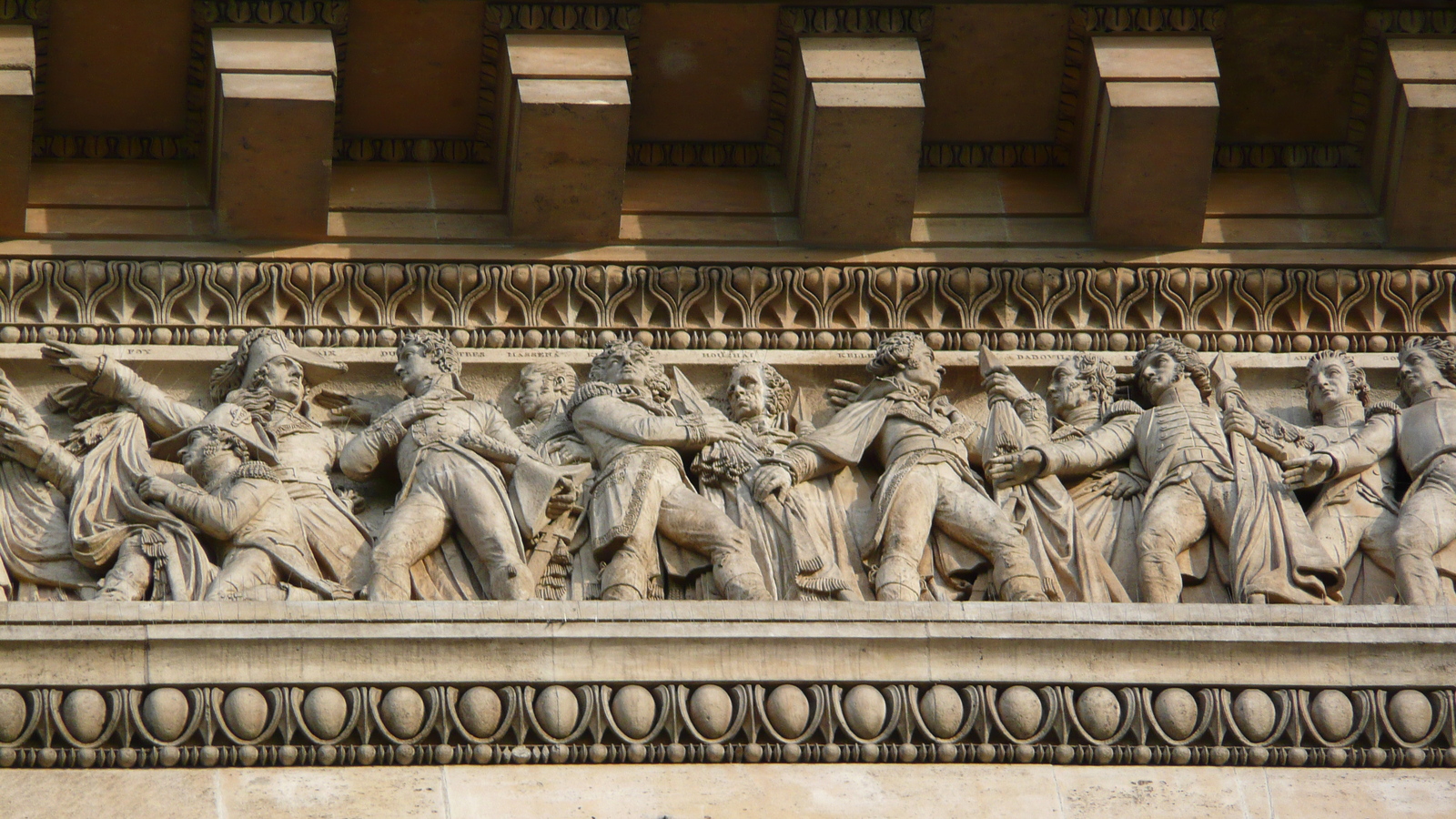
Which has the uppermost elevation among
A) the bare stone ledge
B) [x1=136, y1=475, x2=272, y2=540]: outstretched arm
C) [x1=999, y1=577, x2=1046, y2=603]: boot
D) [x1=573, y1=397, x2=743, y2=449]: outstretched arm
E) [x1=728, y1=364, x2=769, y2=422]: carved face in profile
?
[x1=728, y1=364, x2=769, y2=422]: carved face in profile

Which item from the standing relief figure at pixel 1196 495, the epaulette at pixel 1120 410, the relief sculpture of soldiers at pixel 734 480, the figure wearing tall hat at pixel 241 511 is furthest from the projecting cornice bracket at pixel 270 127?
the epaulette at pixel 1120 410

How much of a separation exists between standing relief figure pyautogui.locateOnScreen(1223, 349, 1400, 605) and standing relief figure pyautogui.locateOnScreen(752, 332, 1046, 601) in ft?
3.30

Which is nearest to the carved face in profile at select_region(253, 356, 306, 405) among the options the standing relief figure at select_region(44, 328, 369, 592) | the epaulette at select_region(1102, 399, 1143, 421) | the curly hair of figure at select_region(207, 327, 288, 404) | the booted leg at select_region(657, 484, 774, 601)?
the standing relief figure at select_region(44, 328, 369, 592)

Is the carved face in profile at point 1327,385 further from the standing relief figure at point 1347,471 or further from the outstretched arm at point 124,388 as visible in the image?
the outstretched arm at point 124,388

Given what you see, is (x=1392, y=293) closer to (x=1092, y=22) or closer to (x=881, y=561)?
(x=1092, y=22)

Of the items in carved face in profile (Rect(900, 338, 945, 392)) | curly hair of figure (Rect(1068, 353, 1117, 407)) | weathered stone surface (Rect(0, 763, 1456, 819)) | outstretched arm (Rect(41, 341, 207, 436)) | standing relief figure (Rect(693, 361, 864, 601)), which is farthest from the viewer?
curly hair of figure (Rect(1068, 353, 1117, 407))

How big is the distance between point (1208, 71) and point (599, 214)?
2.20 metres

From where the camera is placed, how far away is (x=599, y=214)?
9445 mm

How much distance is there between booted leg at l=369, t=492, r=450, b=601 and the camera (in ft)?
27.2

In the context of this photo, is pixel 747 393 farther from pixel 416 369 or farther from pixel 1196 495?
pixel 1196 495

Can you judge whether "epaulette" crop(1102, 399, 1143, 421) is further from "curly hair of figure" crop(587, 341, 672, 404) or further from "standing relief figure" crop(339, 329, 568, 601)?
"standing relief figure" crop(339, 329, 568, 601)

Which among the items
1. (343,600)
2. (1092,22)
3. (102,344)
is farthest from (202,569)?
(1092,22)

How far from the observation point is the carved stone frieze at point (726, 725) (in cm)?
777

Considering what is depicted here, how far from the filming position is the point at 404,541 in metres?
8.40
